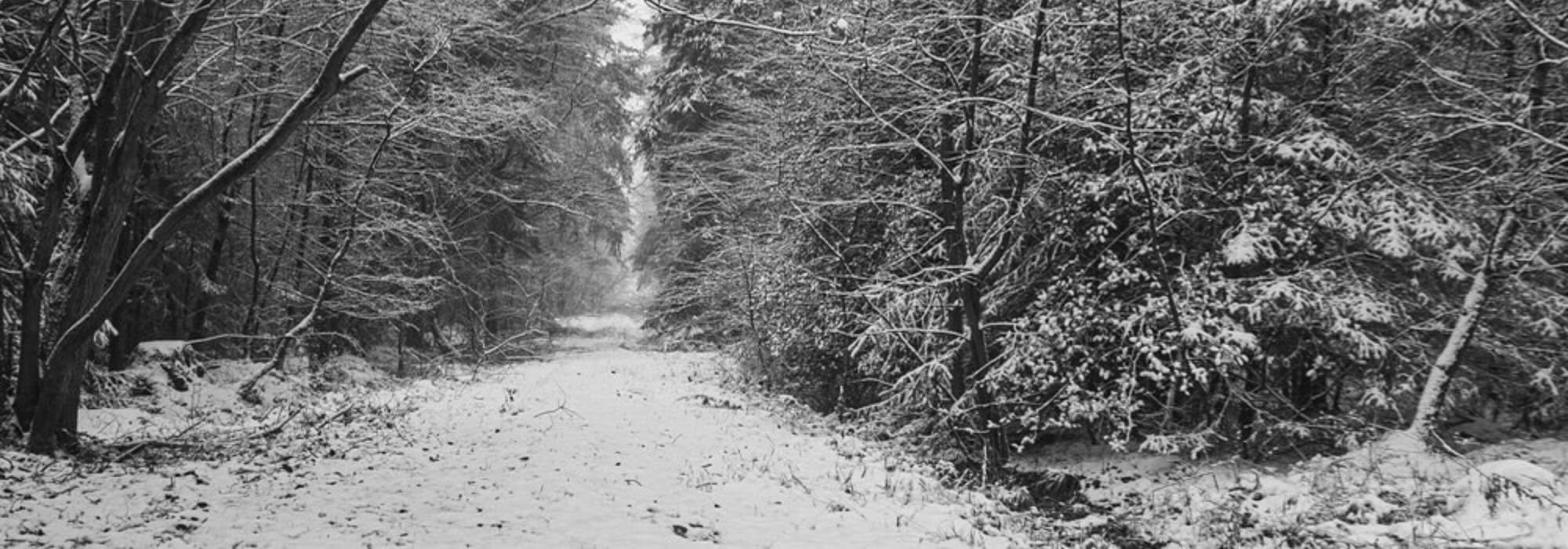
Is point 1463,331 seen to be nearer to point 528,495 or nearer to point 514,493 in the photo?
point 528,495

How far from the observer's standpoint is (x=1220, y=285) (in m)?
8.67

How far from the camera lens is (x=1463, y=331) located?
26.8 feet

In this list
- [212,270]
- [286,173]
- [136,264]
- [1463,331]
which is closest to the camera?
[136,264]

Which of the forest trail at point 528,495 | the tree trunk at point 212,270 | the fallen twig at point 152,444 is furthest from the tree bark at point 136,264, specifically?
the tree trunk at point 212,270

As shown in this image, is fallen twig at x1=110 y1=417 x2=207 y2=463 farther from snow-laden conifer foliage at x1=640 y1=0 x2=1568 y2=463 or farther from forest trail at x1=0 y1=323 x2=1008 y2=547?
snow-laden conifer foliage at x1=640 y1=0 x2=1568 y2=463

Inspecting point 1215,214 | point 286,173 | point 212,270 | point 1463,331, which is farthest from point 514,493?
point 286,173

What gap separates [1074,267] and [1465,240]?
3838mm

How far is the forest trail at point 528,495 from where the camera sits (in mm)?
5680

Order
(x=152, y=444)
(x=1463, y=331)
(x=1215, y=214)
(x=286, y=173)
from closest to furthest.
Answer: (x=152, y=444)
(x=1463, y=331)
(x=1215, y=214)
(x=286, y=173)

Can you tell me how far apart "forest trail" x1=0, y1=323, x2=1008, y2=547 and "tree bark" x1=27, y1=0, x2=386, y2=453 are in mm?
835

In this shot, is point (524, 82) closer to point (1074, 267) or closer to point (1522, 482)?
point (1074, 267)

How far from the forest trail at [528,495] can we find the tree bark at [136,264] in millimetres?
835

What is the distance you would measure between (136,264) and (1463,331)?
40.5 feet

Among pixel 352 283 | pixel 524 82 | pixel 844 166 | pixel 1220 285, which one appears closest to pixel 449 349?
pixel 352 283
